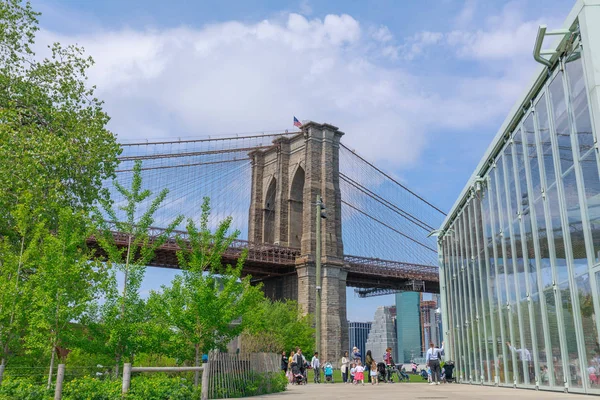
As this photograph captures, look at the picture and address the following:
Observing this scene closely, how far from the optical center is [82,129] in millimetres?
21891

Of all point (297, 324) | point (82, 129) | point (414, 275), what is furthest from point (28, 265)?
point (414, 275)

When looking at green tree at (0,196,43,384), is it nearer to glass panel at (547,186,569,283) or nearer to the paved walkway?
the paved walkway

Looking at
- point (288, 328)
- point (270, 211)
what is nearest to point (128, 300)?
point (288, 328)

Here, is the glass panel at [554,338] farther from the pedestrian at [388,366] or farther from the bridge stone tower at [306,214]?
the bridge stone tower at [306,214]

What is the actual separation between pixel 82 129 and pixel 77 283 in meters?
8.17

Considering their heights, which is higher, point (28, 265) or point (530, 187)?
point (530, 187)

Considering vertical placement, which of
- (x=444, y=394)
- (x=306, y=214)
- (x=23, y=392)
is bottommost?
(x=444, y=394)

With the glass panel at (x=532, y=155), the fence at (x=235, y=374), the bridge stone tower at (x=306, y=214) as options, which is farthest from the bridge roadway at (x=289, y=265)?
the glass panel at (x=532, y=155)

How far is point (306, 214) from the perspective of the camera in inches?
1950

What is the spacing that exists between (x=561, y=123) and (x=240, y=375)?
10.5 m

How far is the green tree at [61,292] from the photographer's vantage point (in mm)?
15016

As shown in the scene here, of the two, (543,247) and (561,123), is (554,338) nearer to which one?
(543,247)

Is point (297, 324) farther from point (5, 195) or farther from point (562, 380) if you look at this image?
point (562, 380)

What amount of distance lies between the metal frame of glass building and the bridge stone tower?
93.0 ft
